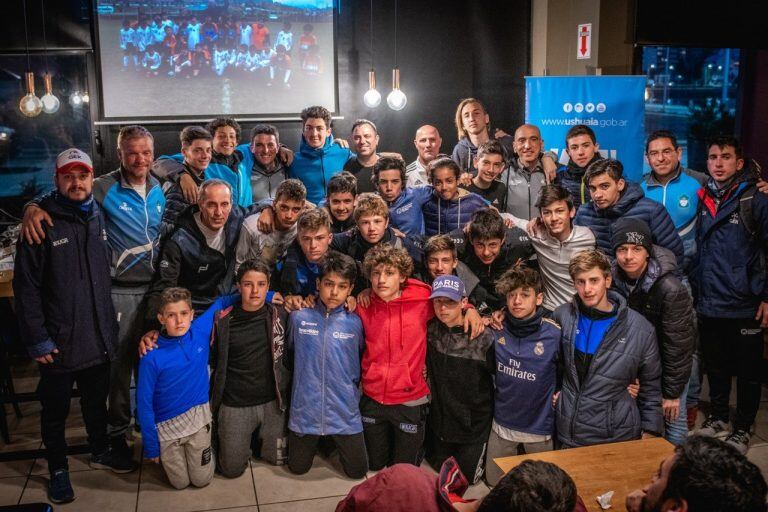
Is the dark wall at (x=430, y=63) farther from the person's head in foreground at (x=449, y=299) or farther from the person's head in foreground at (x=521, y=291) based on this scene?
the person's head in foreground at (x=521, y=291)

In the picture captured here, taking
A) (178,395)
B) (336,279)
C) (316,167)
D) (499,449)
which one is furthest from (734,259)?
(178,395)

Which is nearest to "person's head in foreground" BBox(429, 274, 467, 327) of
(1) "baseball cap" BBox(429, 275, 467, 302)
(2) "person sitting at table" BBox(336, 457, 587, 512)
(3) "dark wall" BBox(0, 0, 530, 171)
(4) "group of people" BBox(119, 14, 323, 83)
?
(1) "baseball cap" BBox(429, 275, 467, 302)

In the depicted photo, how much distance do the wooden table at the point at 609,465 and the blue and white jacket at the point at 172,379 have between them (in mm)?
1833

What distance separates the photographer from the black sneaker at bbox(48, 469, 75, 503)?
3.97 m

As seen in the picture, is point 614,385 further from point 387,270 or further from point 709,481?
point 709,481

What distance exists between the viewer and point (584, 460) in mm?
3150

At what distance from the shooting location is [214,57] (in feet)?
24.0

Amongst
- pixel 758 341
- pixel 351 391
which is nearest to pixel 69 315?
pixel 351 391

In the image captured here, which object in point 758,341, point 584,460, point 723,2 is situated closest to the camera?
point 584,460

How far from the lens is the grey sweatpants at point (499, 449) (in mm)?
3980

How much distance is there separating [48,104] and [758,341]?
617cm

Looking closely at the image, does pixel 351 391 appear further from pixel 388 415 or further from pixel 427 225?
pixel 427 225

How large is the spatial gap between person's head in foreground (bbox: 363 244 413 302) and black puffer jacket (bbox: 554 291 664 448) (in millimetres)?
947

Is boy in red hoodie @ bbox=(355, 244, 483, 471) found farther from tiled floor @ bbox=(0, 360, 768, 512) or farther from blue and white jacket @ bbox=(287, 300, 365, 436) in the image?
tiled floor @ bbox=(0, 360, 768, 512)
